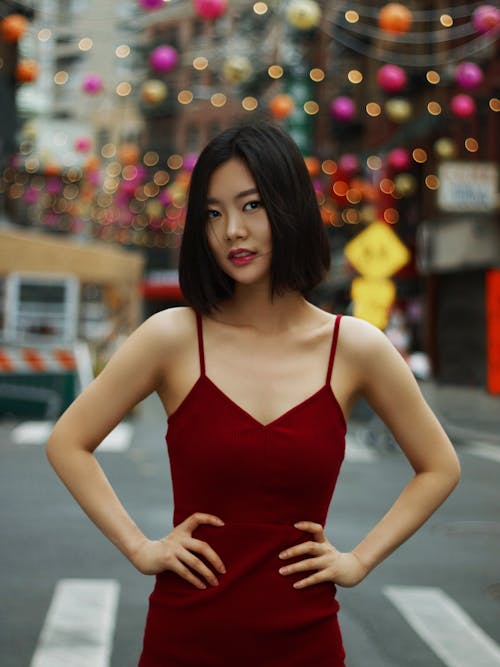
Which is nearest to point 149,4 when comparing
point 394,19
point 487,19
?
point 394,19

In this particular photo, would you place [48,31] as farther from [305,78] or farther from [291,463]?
[305,78]

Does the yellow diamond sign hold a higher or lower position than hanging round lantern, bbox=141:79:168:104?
lower

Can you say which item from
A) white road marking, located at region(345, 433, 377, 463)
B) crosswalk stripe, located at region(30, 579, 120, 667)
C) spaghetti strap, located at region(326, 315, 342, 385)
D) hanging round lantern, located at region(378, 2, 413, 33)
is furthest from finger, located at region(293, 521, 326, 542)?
hanging round lantern, located at region(378, 2, 413, 33)

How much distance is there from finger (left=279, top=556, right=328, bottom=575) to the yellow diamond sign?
19984 mm

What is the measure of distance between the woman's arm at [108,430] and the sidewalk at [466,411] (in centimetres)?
1488

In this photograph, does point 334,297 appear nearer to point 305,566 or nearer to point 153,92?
point 153,92

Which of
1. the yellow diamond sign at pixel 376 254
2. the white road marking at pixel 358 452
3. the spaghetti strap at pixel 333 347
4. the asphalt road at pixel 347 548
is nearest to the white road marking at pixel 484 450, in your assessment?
the white road marking at pixel 358 452

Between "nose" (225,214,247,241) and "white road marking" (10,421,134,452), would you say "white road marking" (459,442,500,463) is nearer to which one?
"white road marking" (10,421,134,452)

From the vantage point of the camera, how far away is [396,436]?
268 cm

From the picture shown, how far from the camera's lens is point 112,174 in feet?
144

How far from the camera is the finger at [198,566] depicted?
241 centimetres

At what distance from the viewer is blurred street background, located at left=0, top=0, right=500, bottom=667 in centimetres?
727

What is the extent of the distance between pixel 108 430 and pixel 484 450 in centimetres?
1521

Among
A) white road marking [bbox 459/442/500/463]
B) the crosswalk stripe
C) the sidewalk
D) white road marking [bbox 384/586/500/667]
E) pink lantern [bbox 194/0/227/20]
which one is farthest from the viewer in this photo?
the sidewalk
